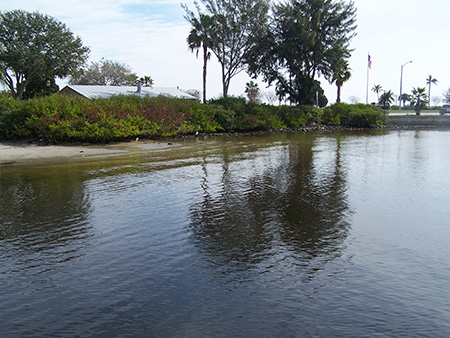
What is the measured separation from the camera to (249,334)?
16.2 ft

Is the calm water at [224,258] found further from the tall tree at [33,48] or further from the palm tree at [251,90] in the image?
the palm tree at [251,90]

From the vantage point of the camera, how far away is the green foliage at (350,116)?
50406 millimetres

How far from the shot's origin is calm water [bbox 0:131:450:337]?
5230 mm

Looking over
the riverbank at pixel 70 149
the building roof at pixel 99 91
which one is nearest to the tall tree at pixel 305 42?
the building roof at pixel 99 91

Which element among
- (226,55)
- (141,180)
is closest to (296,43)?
(226,55)

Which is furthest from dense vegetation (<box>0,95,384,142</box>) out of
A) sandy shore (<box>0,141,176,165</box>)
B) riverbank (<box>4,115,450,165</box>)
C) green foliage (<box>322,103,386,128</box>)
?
green foliage (<box>322,103,386,128</box>)

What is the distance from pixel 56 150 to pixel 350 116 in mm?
38110

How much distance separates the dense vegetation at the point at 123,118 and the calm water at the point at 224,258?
11029 millimetres

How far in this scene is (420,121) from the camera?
57844 mm

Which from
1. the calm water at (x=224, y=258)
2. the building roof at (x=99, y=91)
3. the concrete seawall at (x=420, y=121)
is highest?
the building roof at (x=99, y=91)

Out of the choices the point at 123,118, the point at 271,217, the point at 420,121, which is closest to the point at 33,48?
the point at 123,118

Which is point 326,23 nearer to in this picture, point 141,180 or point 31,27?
point 31,27

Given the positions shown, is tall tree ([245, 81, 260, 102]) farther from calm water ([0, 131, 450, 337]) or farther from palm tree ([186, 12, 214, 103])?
calm water ([0, 131, 450, 337])

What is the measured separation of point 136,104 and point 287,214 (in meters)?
22.4
